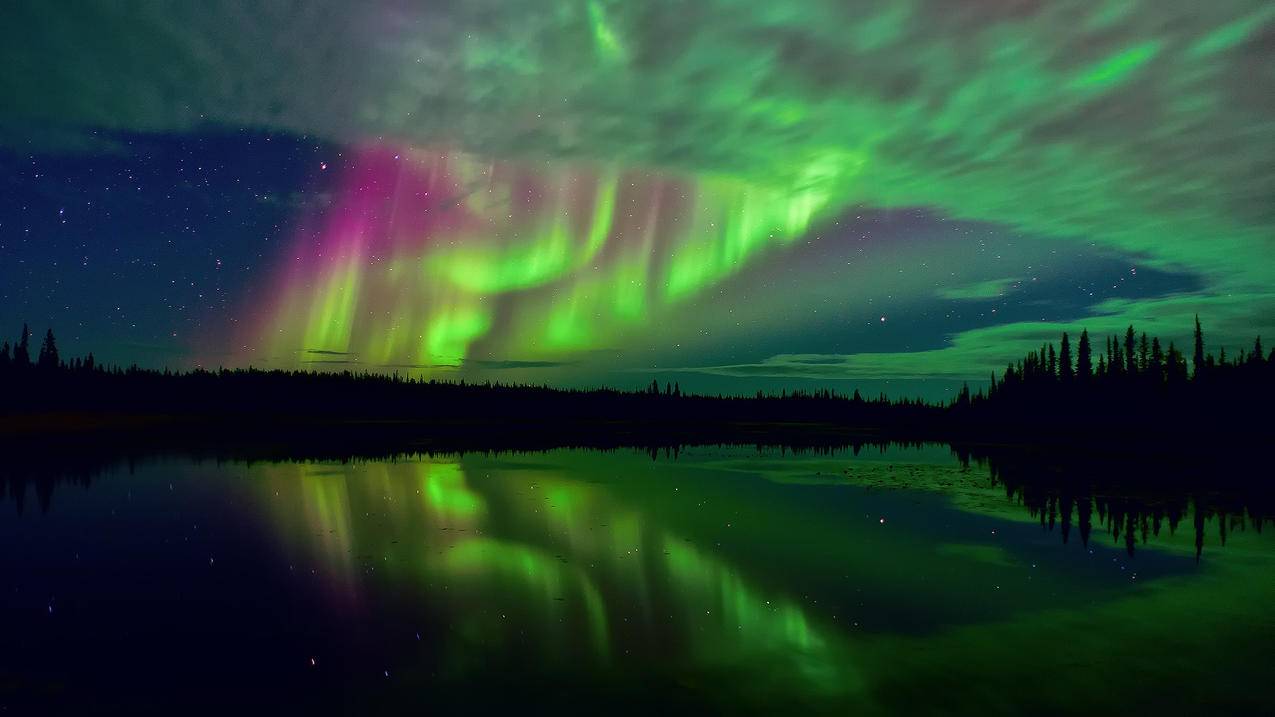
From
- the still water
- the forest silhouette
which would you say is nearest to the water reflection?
the still water

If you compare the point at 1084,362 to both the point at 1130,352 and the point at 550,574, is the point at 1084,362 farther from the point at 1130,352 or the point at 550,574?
the point at 550,574

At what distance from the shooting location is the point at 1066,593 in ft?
58.1

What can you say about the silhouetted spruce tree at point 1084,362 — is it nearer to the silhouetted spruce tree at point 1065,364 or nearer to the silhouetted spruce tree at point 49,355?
the silhouetted spruce tree at point 1065,364

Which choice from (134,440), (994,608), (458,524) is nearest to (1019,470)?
(994,608)

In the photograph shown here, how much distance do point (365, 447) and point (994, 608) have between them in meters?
57.7

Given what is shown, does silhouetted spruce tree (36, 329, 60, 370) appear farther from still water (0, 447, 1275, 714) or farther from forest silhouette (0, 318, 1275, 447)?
still water (0, 447, 1275, 714)

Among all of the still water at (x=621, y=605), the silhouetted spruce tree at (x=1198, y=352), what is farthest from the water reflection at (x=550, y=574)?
the silhouetted spruce tree at (x=1198, y=352)

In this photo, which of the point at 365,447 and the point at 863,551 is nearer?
the point at 863,551

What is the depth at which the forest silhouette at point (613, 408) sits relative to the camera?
98.3m

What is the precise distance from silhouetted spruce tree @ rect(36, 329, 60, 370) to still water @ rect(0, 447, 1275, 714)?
162921 millimetres

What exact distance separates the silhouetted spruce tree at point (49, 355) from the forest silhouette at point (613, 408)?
0.78ft

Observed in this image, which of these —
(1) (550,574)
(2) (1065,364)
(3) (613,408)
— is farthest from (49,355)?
(2) (1065,364)

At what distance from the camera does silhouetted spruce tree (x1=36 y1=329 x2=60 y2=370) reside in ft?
504

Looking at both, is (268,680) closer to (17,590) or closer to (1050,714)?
(17,590)
